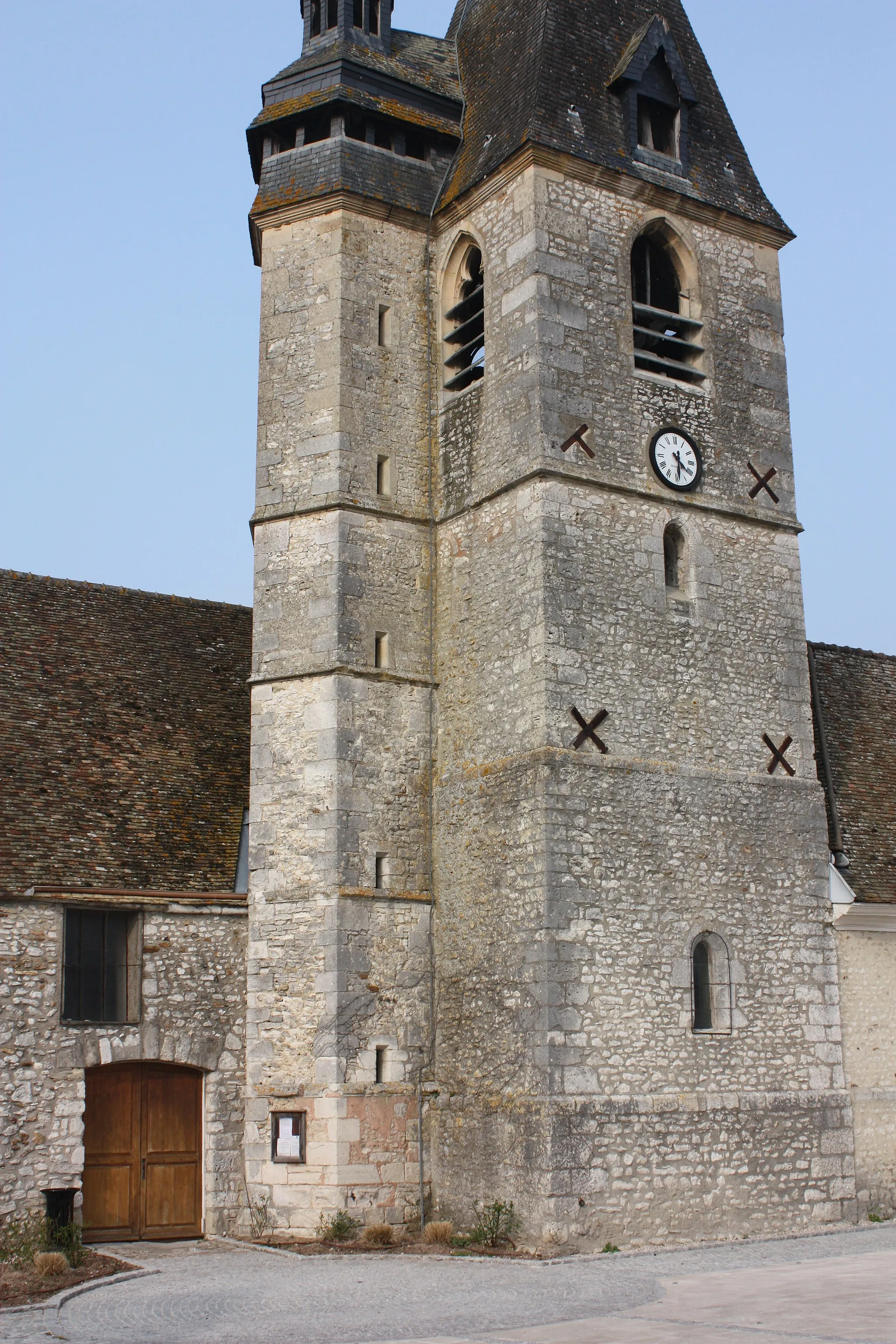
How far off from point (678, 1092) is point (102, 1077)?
5458 millimetres

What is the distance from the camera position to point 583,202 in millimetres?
15367

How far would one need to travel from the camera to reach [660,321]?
52.3 ft

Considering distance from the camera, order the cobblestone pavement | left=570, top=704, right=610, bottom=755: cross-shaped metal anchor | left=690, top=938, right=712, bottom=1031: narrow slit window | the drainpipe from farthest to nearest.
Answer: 1. the drainpipe
2. left=690, top=938, right=712, bottom=1031: narrow slit window
3. left=570, top=704, right=610, bottom=755: cross-shaped metal anchor
4. the cobblestone pavement

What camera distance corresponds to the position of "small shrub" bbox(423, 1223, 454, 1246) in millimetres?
13281

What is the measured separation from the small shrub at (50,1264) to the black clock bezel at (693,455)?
9115mm

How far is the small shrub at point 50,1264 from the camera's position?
1151 centimetres

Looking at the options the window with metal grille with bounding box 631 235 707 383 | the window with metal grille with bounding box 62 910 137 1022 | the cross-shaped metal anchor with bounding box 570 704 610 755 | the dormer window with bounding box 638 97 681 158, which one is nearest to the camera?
the cross-shaped metal anchor with bounding box 570 704 610 755

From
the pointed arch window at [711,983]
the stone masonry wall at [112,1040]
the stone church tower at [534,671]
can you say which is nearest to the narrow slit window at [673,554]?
the stone church tower at [534,671]

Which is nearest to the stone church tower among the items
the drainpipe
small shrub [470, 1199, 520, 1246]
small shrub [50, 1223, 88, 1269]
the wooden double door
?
small shrub [470, 1199, 520, 1246]

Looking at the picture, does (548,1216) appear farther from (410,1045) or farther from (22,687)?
(22,687)

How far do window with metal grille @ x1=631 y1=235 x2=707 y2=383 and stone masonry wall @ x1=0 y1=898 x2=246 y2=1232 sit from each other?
736cm

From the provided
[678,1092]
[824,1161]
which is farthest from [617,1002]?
[824,1161]

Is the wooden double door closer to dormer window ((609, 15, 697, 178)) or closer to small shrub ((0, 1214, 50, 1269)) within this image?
small shrub ((0, 1214, 50, 1269))

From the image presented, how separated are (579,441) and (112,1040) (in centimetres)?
734
